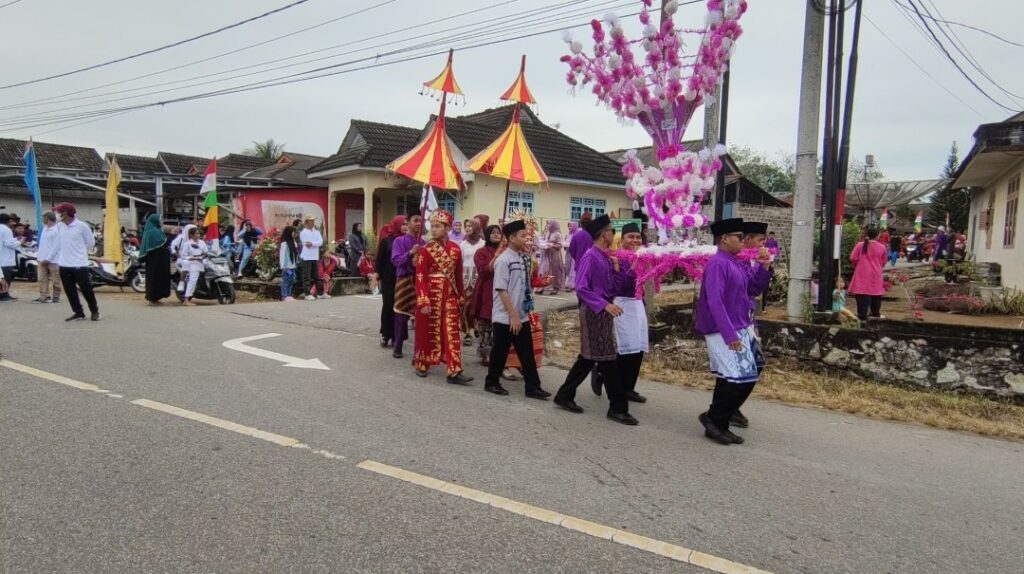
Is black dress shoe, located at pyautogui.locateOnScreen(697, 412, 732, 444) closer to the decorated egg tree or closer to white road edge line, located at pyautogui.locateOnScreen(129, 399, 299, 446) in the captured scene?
the decorated egg tree

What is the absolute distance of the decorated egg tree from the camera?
5.75 m

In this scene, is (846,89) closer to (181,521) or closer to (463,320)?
(463,320)

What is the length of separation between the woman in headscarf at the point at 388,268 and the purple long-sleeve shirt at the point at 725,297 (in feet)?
12.7

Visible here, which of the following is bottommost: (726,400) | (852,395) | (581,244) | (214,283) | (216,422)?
(852,395)

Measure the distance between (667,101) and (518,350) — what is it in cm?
273

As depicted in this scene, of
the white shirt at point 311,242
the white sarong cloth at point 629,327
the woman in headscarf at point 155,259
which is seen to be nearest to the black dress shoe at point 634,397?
the white sarong cloth at point 629,327

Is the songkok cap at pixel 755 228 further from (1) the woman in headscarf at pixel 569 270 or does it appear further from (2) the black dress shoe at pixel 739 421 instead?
(1) the woman in headscarf at pixel 569 270

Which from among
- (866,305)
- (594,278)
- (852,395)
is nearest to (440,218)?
(594,278)

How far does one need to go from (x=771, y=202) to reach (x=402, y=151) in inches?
678

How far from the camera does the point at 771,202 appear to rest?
29.1m

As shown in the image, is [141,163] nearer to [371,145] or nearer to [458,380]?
[371,145]

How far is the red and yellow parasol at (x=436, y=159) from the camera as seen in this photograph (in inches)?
321

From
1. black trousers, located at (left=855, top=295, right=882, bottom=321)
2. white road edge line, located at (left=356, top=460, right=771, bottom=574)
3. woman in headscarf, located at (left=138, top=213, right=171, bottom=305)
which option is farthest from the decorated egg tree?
woman in headscarf, located at (left=138, top=213, right=171, bottom=305)

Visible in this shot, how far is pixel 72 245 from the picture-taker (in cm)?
891
